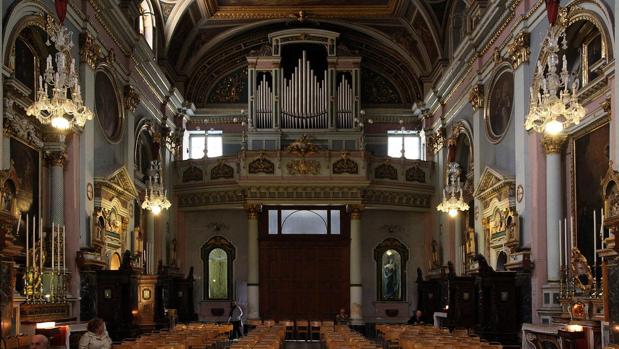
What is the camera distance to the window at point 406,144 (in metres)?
36.2

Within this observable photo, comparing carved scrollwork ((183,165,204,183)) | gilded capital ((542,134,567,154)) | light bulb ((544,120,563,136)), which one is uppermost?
carved scrollwork ((183,165,204,183))

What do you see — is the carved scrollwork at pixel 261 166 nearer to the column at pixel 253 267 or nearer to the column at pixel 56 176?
the column at pixel 253 267

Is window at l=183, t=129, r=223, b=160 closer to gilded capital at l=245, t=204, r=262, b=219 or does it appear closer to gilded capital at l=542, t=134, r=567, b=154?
gilded capital at l=245, t=204, r=262, b=219

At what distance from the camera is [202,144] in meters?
36.4

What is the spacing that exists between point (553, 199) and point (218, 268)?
18.1 meters

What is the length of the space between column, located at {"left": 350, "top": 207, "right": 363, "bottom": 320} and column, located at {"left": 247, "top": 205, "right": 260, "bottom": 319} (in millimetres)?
3527

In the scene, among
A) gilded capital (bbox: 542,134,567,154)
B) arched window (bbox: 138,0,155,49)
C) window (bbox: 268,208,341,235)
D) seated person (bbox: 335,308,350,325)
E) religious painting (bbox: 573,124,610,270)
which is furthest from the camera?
window (bbox: 268,208,341,235)

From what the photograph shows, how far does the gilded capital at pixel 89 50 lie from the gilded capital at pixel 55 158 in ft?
8.94

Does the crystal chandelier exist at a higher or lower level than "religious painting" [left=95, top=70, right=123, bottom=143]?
lower

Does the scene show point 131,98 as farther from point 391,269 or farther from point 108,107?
point 391,269

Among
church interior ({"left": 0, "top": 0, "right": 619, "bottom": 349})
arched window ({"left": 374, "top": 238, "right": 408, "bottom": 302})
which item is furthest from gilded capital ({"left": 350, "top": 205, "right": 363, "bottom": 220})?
arched window ({"left": 374, "top": 238, "right": 408, "bottom": 302})

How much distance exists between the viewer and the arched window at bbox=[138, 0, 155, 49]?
29.7m

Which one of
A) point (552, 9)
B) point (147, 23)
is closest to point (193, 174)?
point (147, 23)

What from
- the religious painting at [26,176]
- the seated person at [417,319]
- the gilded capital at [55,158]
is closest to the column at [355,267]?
the seated person at [417,319]
